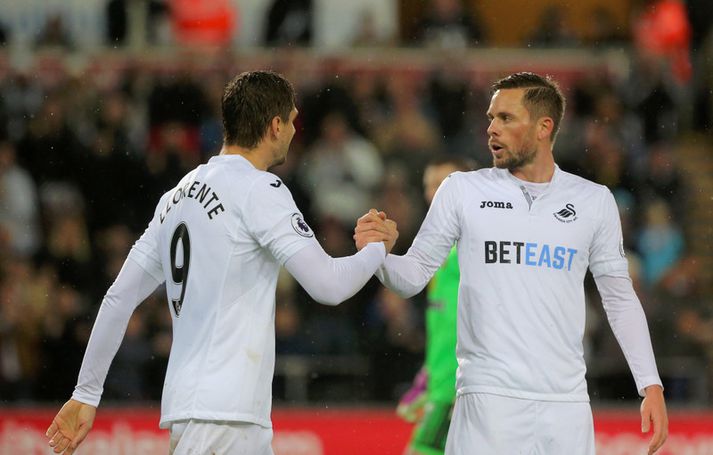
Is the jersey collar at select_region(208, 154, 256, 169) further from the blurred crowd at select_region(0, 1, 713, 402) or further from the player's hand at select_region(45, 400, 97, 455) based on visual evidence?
the blurred crowd at select_region(0, 1, 713, 402)

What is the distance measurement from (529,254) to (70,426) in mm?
1771

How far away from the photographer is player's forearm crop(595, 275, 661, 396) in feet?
16.2

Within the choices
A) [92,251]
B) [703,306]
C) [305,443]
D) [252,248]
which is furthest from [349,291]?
A: [703,306]

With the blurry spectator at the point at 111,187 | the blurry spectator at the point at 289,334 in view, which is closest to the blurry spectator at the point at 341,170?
the blurry spectator at the point at 289,334

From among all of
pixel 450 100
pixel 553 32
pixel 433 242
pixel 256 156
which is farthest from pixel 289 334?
pixel 256 156

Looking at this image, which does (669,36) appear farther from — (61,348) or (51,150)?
(61,348)

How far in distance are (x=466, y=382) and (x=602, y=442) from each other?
173 inches

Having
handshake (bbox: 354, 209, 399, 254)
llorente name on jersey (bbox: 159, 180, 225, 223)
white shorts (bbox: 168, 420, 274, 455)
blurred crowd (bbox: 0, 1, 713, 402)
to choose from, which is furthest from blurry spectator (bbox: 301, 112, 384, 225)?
white shorts (bbox: 168, 420, 274, 455)

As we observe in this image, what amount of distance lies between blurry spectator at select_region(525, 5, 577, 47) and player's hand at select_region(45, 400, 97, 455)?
10.0 metres

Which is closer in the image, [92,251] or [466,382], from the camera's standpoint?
[466,382]

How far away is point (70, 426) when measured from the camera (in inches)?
182

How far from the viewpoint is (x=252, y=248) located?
444 cm

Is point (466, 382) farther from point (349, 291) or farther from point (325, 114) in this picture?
point (325, 114)

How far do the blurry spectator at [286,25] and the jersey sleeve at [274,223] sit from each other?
29.6ft
